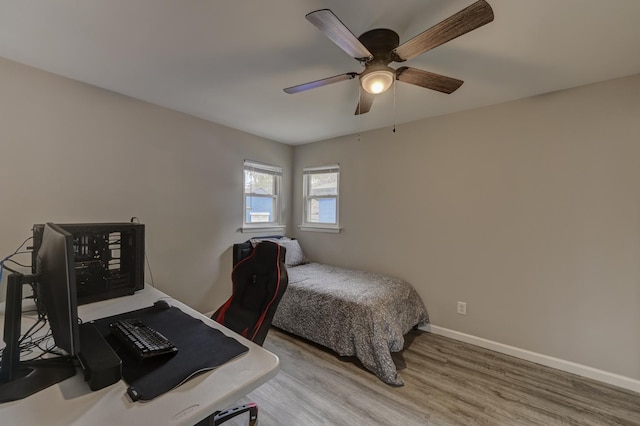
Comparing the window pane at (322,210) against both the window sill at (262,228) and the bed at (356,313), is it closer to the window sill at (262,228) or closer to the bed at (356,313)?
the window sill at (262,228)

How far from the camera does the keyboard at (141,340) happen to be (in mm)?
971

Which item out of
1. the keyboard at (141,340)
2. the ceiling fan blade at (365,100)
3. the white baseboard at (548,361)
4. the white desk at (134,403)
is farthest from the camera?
the white baseboard at (548,361)

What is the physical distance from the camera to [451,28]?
125 centimetres

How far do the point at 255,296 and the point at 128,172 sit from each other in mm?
1961

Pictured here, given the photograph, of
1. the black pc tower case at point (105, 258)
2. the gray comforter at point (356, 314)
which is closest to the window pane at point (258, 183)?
the gray comforter at point (356, 314)

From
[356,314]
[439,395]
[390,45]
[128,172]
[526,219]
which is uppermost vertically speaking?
[390,45]

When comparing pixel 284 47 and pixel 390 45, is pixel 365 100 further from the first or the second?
pixel 284 47

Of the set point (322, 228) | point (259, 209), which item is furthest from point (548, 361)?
point (259, 209)

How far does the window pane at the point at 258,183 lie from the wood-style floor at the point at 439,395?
86.7 inches

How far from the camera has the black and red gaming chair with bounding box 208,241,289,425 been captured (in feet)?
4.79

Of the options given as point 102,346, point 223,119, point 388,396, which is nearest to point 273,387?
point 388,396

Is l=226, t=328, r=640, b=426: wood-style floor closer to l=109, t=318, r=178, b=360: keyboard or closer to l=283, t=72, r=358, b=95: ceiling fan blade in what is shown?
l=109, t=318, r=178, b=360: keyboard

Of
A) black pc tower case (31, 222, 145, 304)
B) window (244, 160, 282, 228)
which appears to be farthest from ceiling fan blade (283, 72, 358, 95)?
window (244, 160, 282, 228)

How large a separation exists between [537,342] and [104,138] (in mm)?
4396
